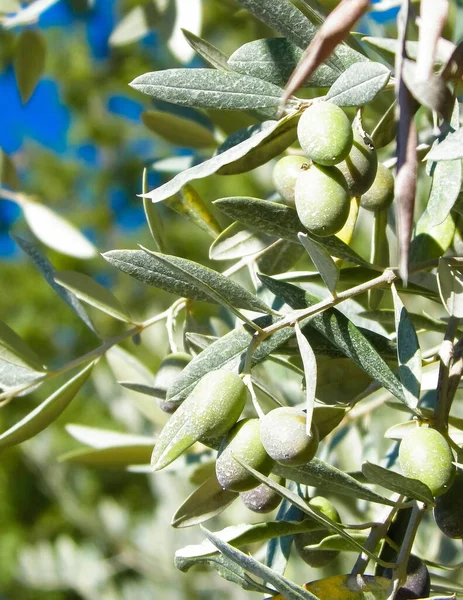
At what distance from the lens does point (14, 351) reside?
0.62m

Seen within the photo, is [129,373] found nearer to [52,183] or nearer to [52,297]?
[52,297]

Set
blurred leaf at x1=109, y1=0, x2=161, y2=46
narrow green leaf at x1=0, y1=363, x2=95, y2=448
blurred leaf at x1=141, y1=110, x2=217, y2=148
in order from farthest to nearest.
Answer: blurred leaf at x1=109, y1=0, x2=161, y2=46
blurred leaf at x1=141, y1=110, x2=217, y2=148
narrow green leaf at x1=0, y1=363, x2=95, y2=448

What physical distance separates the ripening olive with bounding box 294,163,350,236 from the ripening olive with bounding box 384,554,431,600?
211 mm

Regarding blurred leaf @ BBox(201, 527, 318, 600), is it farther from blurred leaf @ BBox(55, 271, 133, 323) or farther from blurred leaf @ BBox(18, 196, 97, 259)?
blurred leaf @ BBox(18, 196, 97, 259)

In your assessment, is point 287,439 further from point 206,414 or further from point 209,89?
point 209,89

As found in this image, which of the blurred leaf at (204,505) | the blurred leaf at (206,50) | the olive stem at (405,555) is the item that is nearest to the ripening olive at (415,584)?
the olive stem at (405,555)

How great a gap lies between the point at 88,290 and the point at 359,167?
27cm

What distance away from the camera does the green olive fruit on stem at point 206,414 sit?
382 mm

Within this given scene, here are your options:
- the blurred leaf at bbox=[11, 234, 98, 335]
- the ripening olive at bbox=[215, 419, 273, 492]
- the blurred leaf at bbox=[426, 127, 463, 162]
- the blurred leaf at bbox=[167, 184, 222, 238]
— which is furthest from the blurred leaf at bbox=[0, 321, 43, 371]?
the blurred leaf at bbox=[426, 127, 463, 162]

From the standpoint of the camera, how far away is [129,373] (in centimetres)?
78

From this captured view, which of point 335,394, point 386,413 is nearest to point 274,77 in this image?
point 335,394

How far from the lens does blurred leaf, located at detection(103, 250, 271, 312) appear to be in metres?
0.42

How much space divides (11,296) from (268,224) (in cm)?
458

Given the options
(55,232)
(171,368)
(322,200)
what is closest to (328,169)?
(322,200)
